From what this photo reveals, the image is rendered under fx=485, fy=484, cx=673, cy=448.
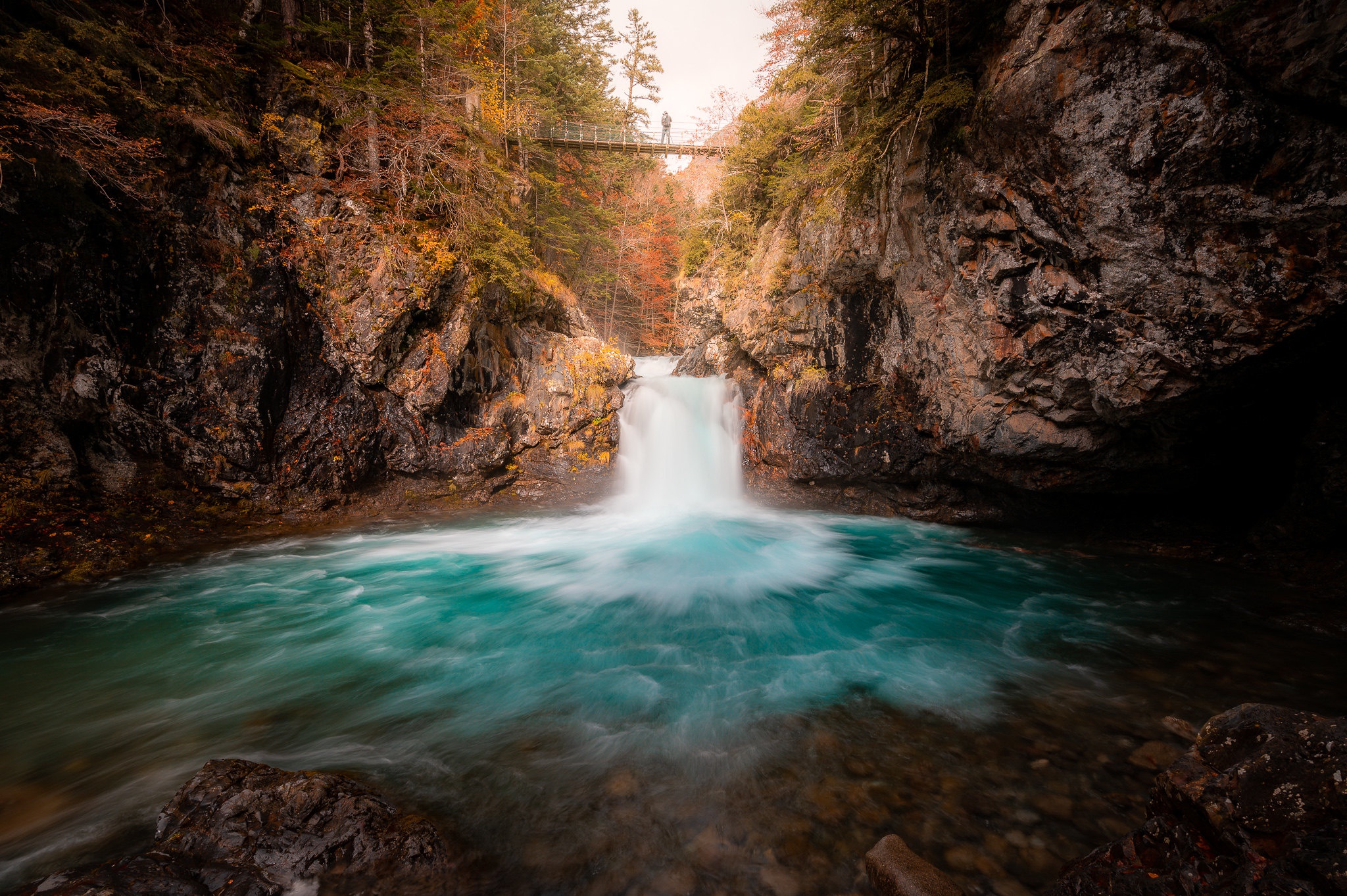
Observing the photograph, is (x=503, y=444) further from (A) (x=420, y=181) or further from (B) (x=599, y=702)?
(B) (x=599, y=702)

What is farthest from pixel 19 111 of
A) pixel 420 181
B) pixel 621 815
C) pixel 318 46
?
pixel 621 815

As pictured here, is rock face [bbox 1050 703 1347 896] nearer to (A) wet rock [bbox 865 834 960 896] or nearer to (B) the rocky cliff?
(A) wet rock [bbox 865 834 960 896]

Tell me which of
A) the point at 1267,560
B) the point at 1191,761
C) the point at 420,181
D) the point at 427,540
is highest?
the point at 420,181

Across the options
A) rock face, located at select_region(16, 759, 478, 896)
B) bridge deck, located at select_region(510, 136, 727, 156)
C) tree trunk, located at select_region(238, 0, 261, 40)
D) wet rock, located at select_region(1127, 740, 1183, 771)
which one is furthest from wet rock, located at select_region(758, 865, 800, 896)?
bridge deck, located at select_region(510, 136, 727, 156)

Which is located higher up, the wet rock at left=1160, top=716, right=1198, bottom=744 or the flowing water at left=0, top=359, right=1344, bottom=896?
the wet rock at left=1160, top=716, right=1198, bottom=744

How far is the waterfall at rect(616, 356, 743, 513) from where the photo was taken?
13.0 metres

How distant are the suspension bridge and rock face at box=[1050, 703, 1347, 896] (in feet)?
55.5

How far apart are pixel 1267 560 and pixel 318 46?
2031cm

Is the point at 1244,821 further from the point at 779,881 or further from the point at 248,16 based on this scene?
the point at 248,16

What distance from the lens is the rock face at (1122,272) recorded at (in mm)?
5004

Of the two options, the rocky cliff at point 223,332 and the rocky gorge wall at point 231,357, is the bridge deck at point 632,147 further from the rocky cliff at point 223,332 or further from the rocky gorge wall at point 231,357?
the rocky gorge wall at point 231,357

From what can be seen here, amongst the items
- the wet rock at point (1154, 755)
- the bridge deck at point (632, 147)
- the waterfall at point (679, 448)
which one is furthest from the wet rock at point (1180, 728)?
the bridge deck at point (632, 147)

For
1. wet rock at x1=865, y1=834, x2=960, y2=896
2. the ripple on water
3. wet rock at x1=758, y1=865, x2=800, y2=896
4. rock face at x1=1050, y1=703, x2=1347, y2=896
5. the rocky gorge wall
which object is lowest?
the ripple on water

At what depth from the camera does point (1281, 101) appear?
488cm
